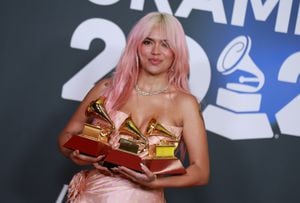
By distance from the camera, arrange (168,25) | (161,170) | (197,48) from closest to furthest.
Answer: (161,170)
(168,25)
(197,48)

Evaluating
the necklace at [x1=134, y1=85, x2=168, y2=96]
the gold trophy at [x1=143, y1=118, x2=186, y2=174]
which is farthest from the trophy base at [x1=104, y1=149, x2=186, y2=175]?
the necklace at [x1=134, y1=85, x2=168, y2=96]

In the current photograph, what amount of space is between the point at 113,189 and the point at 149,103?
34 cm

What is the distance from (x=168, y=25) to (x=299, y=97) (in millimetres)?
1060

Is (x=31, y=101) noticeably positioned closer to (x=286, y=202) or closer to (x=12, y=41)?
(x=12, y=41)

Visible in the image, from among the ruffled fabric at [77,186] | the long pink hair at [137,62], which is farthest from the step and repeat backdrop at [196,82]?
the ruffled fabric at [77,186]

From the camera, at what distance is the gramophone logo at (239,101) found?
2.64 m

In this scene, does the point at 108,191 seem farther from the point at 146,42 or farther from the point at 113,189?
the point at 146,42

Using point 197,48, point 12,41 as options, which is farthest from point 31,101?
point 197,48

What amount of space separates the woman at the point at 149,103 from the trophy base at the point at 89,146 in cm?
11

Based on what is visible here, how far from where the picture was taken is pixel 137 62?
1.95 m

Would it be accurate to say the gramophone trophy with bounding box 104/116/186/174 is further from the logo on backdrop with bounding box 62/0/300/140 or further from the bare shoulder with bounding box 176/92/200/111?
the logo on backdrop with bounding box 62/0/300/140

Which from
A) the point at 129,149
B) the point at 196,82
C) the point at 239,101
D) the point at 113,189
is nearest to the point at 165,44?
the point at 129,149

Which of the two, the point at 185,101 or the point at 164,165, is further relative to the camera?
the point at 185,101

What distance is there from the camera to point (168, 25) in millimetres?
1885
